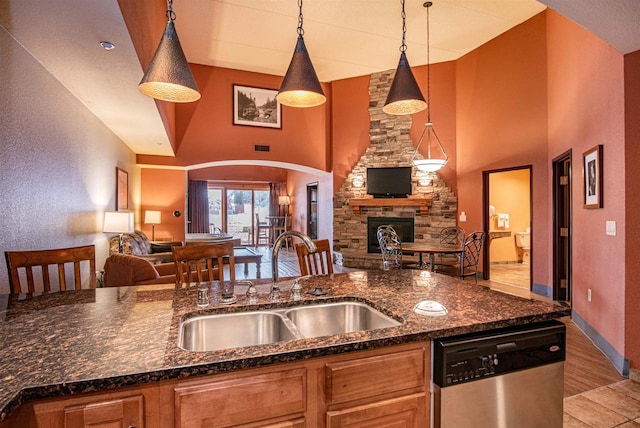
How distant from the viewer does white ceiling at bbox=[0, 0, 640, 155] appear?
6.80 ft

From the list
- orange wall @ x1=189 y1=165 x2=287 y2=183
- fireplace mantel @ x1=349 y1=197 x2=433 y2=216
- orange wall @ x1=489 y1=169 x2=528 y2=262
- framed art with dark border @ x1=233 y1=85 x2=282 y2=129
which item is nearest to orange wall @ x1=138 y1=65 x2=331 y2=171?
framed art with dark border @ x1=233 y1=85 x2=282 y2=129

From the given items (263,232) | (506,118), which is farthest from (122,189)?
(263,232)

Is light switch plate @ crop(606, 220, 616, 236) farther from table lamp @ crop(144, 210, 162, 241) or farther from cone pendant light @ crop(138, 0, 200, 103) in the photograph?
table lamp @ crop(144, 210, 162, 241)

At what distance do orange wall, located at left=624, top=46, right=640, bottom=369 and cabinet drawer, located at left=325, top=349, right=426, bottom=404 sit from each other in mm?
2548

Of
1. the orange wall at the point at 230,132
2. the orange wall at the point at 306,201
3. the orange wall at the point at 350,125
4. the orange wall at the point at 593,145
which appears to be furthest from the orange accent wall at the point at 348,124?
the orange wall at the point at 593,145

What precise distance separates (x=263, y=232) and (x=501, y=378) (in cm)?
1196

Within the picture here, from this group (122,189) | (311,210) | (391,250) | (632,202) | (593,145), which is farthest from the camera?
(311,210)

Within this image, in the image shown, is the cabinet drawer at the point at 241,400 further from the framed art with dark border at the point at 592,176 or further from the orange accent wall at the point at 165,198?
the orange accent wall at the point at 165,198

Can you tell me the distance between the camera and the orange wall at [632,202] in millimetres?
2613

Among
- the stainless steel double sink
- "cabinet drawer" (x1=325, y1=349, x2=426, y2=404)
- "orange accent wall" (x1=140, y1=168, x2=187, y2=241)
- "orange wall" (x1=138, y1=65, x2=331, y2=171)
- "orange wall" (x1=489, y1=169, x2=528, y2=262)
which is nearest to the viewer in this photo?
"cabinet drawer" (x1=325, y1=349, x2=426, y2=404)

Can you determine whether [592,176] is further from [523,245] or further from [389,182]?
[523,245]

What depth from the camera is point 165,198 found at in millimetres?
6852

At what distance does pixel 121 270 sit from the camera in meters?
3.35

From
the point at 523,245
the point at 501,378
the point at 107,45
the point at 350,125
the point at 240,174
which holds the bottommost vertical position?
the point at 523,245
